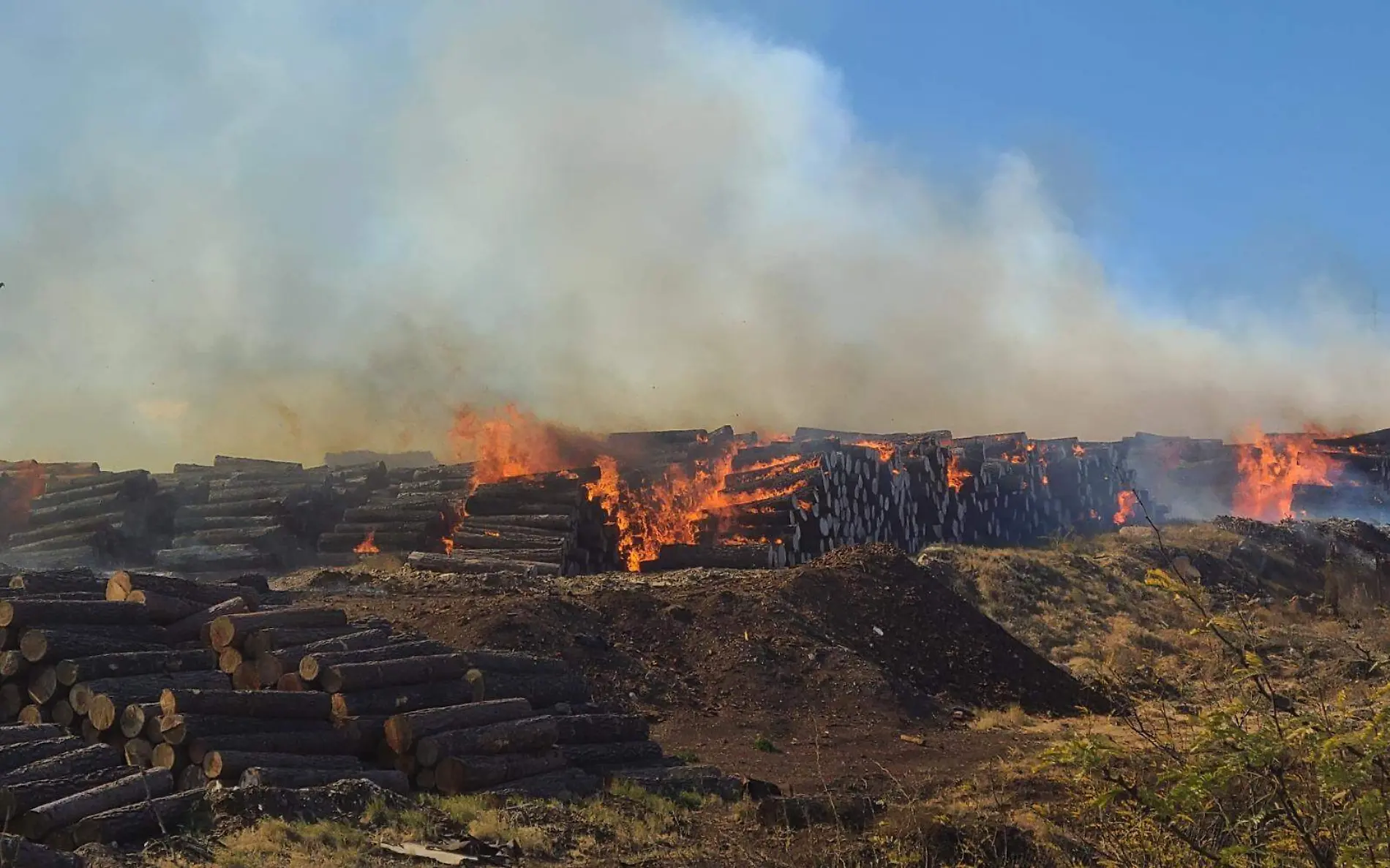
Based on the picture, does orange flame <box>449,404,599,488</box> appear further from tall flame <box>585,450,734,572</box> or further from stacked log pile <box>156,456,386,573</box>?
stacked log pile <box>156,456,386,573</box>

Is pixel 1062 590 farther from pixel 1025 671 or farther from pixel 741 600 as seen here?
pixel 741 600

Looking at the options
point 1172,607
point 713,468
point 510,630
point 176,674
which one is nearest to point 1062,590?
point 1172,607

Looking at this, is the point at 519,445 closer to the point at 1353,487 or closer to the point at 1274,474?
the point at 1274,474

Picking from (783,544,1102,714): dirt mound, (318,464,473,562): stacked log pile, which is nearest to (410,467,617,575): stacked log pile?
(318,464,473,562): stacked log pile

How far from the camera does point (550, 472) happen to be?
81.8ft

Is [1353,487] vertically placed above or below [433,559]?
above

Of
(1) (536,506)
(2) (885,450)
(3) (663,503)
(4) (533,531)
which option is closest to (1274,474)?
(2) (885,450)

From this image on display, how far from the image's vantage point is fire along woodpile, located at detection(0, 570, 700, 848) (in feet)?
29.6

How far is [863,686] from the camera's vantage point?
679 inches

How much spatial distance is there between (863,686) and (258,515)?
1691 centimetres

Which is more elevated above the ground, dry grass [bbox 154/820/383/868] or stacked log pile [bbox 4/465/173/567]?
stacked log pile [bbox 4/465/173/567]

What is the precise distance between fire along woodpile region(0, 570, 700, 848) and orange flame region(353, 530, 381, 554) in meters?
13.2

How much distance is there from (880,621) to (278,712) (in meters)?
11.7

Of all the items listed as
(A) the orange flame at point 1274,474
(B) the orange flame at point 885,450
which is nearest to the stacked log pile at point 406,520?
(B) the orange flame at point 885,450
